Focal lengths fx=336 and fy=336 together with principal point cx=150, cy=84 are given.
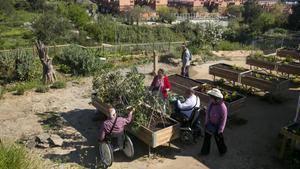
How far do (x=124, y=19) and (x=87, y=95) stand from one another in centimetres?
6810

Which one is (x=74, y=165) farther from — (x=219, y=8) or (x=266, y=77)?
(x=219, y=8)

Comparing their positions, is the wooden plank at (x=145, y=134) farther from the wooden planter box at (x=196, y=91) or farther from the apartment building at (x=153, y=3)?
the apartment building at (x=153, y=3)

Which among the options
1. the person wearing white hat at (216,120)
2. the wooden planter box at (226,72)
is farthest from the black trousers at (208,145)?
the wooden planter box at (226,72)

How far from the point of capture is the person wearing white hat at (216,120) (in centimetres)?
655

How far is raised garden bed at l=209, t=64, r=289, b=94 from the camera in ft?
32.3

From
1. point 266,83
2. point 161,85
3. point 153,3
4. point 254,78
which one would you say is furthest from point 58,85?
point 153,3

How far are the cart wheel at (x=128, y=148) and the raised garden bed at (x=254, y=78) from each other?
5.17 metres

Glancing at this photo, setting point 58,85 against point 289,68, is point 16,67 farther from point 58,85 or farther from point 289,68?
point 289,68

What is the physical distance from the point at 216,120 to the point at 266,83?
12.9 ft

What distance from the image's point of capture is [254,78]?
10.3 m

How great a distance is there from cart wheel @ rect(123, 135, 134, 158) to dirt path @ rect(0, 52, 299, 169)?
0.21 metres

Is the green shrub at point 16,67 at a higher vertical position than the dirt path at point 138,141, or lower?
higher

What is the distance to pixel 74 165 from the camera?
669 centimetres

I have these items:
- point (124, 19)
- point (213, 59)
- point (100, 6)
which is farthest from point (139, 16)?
point (213, 59)
